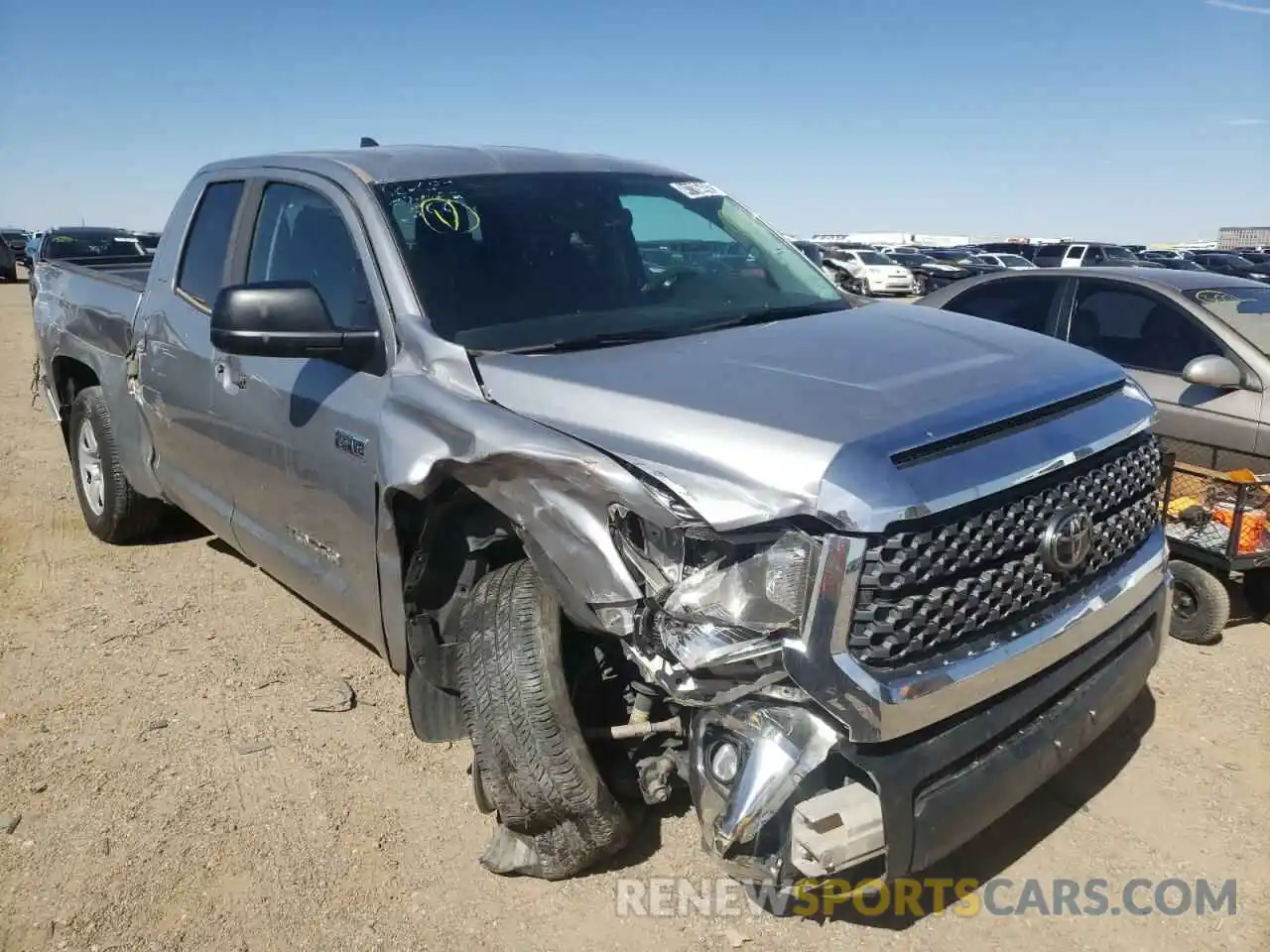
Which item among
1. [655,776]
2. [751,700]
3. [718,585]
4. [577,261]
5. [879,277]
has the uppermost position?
[577,261]

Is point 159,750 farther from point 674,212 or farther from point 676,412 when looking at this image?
point 674,212

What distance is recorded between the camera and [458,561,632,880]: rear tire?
2.60m

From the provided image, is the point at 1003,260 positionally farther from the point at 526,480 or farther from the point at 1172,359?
the point at 526,480

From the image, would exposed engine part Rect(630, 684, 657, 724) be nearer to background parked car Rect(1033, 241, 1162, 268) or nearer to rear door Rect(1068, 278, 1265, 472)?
rear door Rect(1068, 278, 1265, 472)

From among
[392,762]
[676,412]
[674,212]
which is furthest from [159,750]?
[674,212]

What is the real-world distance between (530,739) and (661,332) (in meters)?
1.26

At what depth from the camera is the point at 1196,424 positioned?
497 cm

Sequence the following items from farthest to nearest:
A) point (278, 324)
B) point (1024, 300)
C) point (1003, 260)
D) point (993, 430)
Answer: point (1003, 260), point (1024, 300), point (278, 324), point (993, 430)

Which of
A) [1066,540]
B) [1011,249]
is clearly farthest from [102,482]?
[1011,249]

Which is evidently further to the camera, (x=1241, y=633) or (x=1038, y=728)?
(x=1241, y=633)

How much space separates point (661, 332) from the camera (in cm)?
309

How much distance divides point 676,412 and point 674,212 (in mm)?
1822

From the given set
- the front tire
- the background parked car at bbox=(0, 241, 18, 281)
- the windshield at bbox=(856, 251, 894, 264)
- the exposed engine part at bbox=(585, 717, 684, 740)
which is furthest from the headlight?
the background parked car at bbox=(0, 241, 18, 281)

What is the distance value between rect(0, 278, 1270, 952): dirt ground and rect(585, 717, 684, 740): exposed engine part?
0.50 meters
